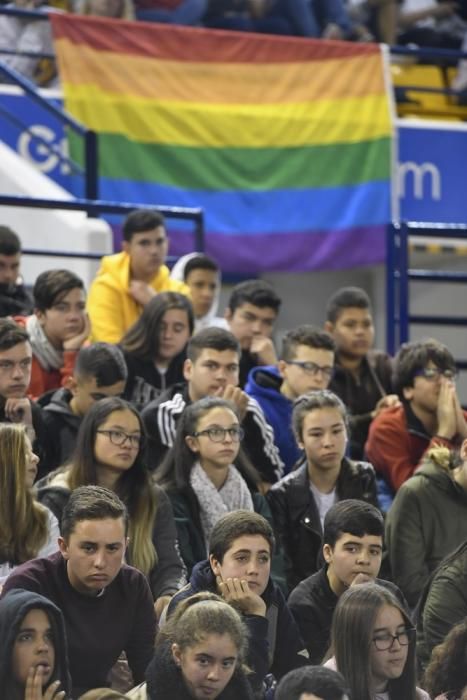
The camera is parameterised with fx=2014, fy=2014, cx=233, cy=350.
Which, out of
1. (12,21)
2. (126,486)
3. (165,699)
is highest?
(12,21)

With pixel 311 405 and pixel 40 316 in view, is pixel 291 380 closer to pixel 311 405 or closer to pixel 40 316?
pixel 311 405

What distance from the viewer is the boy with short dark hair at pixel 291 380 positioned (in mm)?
9656

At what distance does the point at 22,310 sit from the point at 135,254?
2.55 ft

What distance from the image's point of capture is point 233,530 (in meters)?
7.55

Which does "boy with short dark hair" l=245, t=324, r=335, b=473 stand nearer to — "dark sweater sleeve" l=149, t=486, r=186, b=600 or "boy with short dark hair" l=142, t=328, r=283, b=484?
"boy with short dark hair" l=142, t=328, r=283, b=484

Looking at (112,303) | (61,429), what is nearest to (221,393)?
(61,429)

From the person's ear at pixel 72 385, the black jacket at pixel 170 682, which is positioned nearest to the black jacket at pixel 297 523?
the person's ear at pixel 72 385

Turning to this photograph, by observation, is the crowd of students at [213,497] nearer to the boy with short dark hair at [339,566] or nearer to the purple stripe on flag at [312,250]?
the boy with short dark hair at [339,566]

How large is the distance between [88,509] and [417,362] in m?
2.92

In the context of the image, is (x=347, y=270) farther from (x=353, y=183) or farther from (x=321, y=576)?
(x=321, y=576)

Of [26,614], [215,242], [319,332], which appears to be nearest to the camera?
[26,614]

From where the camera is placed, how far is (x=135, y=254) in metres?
10.9

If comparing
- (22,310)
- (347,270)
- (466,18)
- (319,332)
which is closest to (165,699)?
(319,332)

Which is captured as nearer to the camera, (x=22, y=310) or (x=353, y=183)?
(x=22, y=310)
